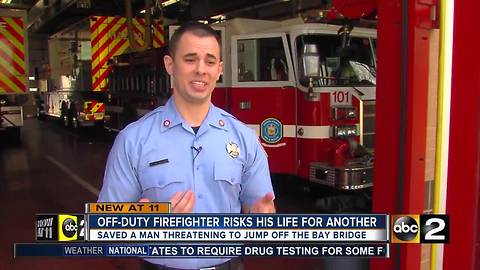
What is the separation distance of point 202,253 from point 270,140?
14.6 ft

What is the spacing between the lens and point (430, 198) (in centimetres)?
166

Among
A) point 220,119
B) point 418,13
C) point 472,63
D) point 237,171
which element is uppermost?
point 418,13

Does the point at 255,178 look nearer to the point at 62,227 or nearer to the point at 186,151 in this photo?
the point at 186,151

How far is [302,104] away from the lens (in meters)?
5.79

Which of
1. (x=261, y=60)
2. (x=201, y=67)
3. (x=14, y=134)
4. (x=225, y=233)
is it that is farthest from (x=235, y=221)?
(x=14, y=134)

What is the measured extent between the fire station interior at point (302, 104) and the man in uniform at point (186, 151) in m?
Result: 0.56

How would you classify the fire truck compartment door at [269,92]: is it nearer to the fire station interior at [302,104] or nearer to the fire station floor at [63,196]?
the fire station interior at [302,104]

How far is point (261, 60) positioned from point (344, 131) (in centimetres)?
141

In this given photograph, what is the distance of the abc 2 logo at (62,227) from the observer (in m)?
1.73

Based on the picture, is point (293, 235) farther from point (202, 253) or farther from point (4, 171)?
point (4, 171)

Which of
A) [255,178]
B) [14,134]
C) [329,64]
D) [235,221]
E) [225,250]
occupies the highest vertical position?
[329,64]

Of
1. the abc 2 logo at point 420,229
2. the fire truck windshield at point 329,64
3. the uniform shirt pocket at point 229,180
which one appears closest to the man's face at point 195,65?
the uniform shirt pocket at point 229,180

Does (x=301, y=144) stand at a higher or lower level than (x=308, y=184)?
higher

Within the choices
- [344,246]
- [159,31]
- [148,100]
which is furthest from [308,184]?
[159,31]
